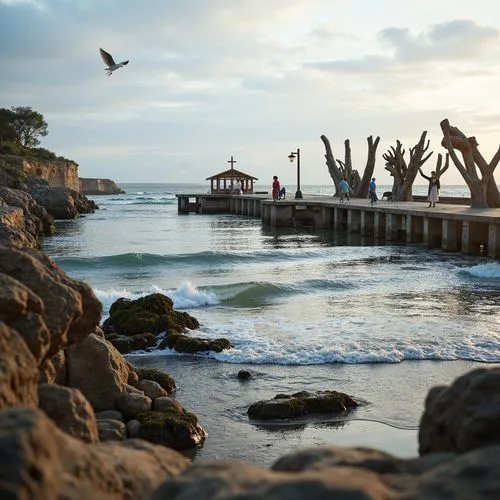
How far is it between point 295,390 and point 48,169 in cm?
7254

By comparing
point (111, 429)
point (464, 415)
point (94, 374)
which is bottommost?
point (111, 429)

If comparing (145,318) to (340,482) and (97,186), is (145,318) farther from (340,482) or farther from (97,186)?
(97,186)

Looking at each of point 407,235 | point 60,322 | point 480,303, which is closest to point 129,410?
point 60,322

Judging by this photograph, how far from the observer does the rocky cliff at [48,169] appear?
2515 inches

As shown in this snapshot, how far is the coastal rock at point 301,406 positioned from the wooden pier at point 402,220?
16682mm

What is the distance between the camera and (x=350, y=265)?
2555 centimetres

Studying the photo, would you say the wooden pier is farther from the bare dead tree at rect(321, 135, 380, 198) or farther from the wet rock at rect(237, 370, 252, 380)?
the wet rock at rect(237, 370, 252, 380)

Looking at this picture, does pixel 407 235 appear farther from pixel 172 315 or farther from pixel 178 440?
pixel 178 440

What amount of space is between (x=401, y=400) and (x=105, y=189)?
14000 cm

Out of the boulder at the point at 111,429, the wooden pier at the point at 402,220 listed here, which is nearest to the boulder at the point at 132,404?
the boulder at the point at 111,429

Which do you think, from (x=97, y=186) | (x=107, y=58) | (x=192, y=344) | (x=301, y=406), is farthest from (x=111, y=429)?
(x=97, y=186)

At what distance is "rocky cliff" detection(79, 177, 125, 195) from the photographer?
458 feet

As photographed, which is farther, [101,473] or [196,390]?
[196,390]

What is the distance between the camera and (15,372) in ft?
12.7
